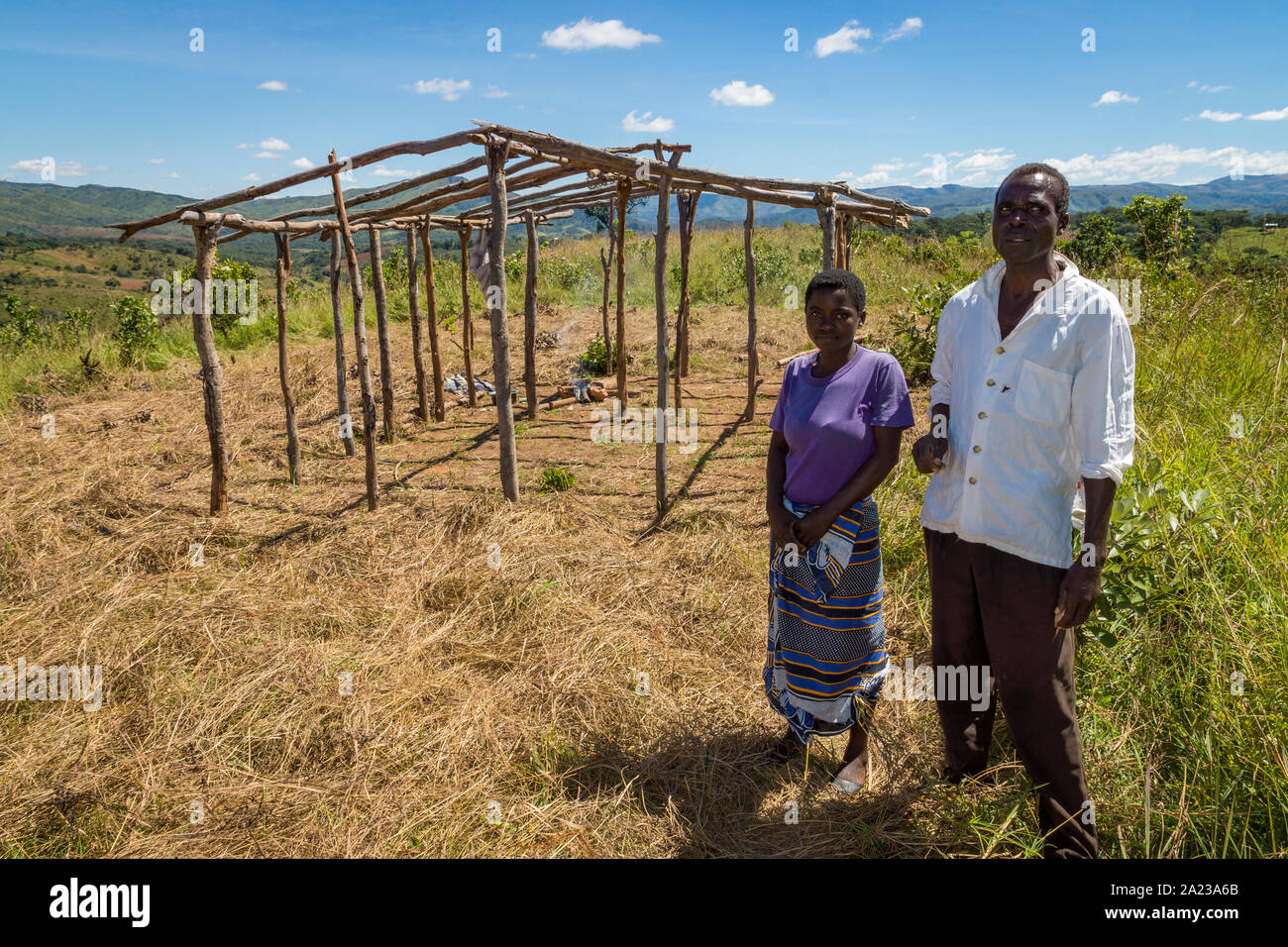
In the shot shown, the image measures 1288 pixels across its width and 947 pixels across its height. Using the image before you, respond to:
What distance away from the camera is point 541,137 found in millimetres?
5340

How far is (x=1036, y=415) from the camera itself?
210cm

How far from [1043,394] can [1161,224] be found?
11150mm

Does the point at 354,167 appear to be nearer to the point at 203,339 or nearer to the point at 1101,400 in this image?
the point at 203,339

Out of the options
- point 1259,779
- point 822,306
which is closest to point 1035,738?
point 1259,779

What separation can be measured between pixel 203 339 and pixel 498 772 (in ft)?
13.9

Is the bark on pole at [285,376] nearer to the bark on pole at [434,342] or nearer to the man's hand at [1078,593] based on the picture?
the bark on pole at [434,342]

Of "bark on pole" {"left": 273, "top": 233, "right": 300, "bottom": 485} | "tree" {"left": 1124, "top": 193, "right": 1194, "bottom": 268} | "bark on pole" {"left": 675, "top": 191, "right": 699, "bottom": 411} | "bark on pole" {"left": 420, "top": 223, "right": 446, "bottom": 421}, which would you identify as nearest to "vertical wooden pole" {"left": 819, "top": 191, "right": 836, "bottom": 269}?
"bark on pole" {"left": 675, "top": 191, "right": 699, "bottom": 411}

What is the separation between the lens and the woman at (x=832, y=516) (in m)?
2.53

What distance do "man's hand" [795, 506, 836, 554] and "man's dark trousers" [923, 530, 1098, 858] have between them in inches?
15.3

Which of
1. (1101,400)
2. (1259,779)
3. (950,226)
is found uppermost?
(950,226)

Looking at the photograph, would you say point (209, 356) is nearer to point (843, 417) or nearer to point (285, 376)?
point (285, 376)

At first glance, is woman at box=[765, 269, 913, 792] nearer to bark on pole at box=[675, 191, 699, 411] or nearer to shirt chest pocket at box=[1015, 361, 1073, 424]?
shirt chest pocket at box=[1015, 361, 1073, 424]

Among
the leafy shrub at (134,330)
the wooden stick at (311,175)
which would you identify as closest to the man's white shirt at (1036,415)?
the wooden stick at (311,175)

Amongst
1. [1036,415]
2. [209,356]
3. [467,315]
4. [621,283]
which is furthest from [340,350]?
[1036,415]
